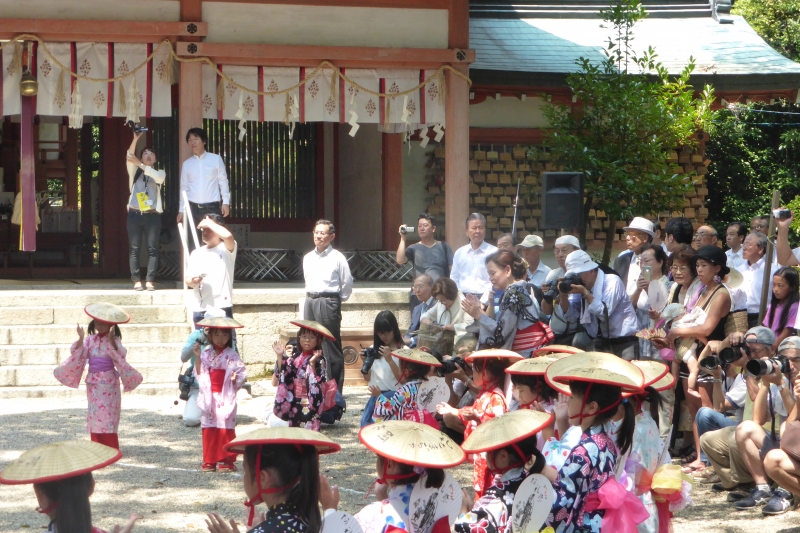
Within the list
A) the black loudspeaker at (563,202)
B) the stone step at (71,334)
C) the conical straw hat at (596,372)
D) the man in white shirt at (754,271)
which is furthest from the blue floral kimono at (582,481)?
the stone step at (71,334)

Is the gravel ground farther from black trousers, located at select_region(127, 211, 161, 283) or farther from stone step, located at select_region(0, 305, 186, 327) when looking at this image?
black trousers, located at select_region(127, 211, 161, 283)

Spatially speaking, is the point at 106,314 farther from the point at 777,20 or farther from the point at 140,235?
the point at 777,20

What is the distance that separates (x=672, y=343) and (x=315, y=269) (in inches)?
130

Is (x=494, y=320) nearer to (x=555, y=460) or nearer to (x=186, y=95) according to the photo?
(x=555, y=460)

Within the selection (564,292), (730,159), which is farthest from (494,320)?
(730,159)

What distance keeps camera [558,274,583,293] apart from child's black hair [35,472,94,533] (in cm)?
436

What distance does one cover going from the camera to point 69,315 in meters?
10.3

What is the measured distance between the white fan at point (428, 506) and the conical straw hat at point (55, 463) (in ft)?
3.96

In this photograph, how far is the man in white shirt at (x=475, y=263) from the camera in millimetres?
9227

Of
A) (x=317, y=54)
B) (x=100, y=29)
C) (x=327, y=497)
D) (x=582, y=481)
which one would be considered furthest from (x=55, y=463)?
(x=317, y=54)

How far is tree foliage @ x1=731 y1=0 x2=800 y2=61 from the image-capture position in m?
19.2

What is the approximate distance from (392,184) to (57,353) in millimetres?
4882

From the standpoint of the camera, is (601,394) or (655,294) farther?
(655,294)

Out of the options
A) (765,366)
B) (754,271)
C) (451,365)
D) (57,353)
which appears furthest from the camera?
(57,353)
